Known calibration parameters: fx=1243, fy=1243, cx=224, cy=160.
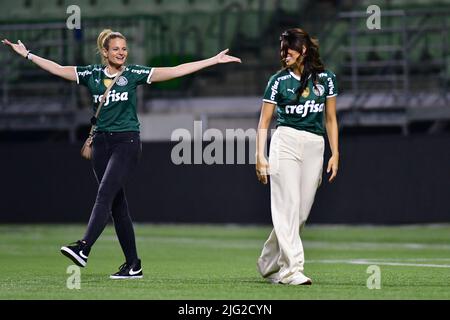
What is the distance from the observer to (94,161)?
11023 mm

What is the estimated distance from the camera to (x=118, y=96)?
35.8 feet

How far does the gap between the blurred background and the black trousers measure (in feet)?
36.3

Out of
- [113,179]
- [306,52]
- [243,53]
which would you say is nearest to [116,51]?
[113,179]

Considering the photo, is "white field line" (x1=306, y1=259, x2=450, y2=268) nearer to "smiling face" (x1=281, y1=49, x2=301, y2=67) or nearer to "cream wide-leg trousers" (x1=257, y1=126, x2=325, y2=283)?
"cream wide-leg trousers" (x1=257, y1=126, x2=325, y2=283)

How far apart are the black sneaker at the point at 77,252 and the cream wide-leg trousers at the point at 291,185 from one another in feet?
5.30

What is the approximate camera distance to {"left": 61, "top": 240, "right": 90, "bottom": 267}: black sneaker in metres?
10.4

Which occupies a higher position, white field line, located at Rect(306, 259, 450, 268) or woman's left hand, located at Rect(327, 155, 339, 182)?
woman's left hand, located at Rect(327, 155, 339, 182)

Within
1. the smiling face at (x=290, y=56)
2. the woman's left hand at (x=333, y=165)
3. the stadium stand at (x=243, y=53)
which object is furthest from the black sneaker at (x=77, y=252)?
the stadium stand at (x=243, y=53)

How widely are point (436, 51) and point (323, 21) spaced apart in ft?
7.61

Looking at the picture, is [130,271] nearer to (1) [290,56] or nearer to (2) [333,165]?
(2) [333,165]

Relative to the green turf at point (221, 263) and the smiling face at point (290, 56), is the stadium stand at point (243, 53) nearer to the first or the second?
the green turf at point (221, 263)

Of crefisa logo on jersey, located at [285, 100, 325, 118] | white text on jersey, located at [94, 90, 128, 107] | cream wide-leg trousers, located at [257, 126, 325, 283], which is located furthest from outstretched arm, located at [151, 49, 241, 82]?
cream wide-leg trousers, located at [257, 126, 325, 283]

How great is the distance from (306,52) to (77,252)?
100 inches
